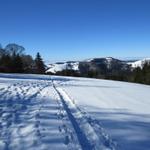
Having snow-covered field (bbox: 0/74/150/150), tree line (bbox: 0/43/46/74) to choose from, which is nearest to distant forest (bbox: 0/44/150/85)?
tree line (bbox: 0/43/46/74)

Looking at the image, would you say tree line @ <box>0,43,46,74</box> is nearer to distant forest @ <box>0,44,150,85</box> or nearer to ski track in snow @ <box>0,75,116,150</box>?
distant forest @ <box>0,44,150,85</box>

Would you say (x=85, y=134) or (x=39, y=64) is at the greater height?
(x=39, y=64)

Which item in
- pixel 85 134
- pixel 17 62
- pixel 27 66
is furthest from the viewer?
pixel 27 66

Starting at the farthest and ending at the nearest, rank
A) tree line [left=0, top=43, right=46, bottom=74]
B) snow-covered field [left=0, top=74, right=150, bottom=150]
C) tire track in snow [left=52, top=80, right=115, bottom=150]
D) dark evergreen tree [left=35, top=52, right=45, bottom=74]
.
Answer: dark evergreen tree [left=35, top=52, right=45, bottom=74] < tree line [left=0, top=43, right=46, bottom=74] < snow-covered field [left=0, top=74, right=150, bottom=150] < tire track in snow [left=52, top=80, right=115, bottom=150]

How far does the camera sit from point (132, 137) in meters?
5.91

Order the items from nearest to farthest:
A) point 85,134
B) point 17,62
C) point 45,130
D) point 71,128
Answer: point 85,134 < point 45,130 < point 71,128 < point 17,62

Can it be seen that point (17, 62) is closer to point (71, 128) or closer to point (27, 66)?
point (27, 66)

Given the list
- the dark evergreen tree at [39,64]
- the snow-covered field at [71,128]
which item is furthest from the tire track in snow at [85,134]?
the dark evergreen tree at [39,64]

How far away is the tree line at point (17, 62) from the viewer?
5575cm

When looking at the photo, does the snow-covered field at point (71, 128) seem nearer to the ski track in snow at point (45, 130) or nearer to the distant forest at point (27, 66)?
the ski track in snow at point (45, 130)

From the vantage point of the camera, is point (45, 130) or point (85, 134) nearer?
point (85, 134)

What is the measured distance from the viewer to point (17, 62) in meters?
56.9

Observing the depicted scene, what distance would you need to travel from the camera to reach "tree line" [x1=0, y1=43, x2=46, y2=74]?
55.8 m

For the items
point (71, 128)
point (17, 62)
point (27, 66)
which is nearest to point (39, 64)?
point (27, 66)
